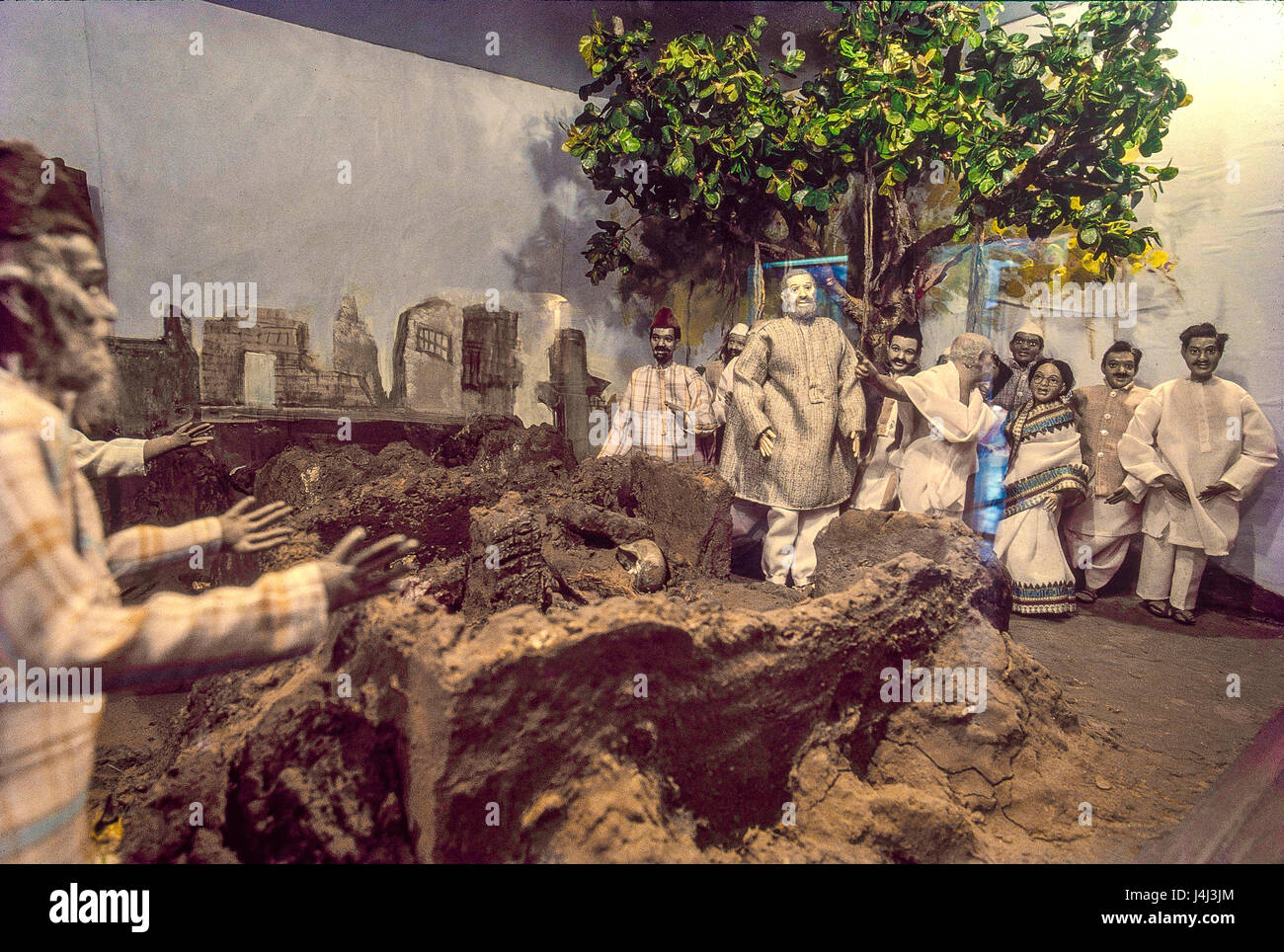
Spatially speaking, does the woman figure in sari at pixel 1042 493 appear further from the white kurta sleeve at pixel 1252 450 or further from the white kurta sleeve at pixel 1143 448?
the white kurta sleeve at pixel 1252 450

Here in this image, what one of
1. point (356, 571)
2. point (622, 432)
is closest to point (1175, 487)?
point (622, 432)

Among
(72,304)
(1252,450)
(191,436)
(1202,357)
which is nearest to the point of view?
(72,304)

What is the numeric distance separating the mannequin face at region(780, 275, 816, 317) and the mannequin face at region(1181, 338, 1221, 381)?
71.4 inches

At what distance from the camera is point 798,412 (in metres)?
4.04

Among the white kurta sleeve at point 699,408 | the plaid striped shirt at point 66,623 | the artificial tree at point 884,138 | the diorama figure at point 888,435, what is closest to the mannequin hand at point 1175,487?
the artificial tree at point 884,138

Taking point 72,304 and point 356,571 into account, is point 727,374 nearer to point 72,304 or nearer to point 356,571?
point 356,571

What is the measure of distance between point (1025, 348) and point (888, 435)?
0.89m

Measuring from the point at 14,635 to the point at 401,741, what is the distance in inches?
31.0

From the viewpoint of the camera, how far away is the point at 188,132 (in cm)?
347

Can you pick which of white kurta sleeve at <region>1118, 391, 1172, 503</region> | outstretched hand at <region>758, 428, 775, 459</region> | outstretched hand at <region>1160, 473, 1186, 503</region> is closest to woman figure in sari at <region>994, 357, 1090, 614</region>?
white kurta sleeve at <region>1118, 391, 1172, 503</region>
